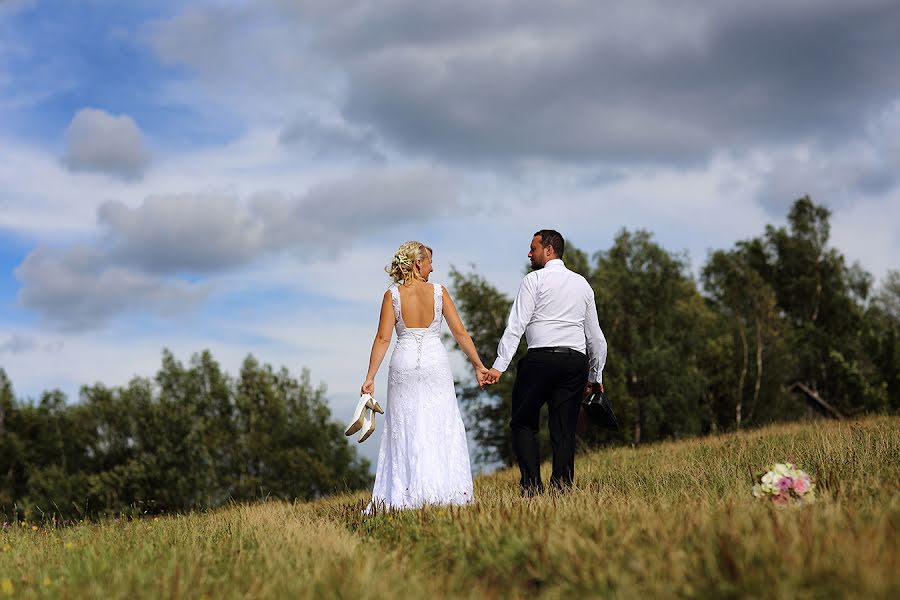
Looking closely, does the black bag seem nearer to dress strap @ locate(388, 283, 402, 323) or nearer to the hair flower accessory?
dress strap @ locate(388, 283, 402, 323)

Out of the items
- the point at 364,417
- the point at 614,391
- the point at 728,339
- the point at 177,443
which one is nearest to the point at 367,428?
the point at 364,417

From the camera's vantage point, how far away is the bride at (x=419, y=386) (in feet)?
29.5

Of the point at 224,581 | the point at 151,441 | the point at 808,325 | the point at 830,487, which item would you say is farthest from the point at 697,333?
the point at 224,581

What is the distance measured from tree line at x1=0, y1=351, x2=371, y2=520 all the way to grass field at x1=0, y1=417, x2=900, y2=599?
44.5 meters

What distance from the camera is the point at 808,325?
49.2 m

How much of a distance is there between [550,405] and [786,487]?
321 cm

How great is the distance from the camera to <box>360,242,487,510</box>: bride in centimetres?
900

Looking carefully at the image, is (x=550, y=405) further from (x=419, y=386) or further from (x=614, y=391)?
(x=614, y=391)

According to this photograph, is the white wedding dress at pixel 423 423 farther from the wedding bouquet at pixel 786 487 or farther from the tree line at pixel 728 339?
the tree line at pixel 728 339

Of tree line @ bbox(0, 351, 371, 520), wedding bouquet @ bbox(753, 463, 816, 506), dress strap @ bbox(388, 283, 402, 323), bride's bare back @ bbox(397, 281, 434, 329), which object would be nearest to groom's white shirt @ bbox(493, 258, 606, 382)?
bride's bare back @ bbox(397, 281, 434, 329)

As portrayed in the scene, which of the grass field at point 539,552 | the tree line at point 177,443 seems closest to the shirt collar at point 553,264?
the grass field at point 539,552

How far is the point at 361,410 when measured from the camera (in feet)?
29.3

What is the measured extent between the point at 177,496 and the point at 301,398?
13224 millimetres

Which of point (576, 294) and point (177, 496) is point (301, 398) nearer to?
point (177, 496)
